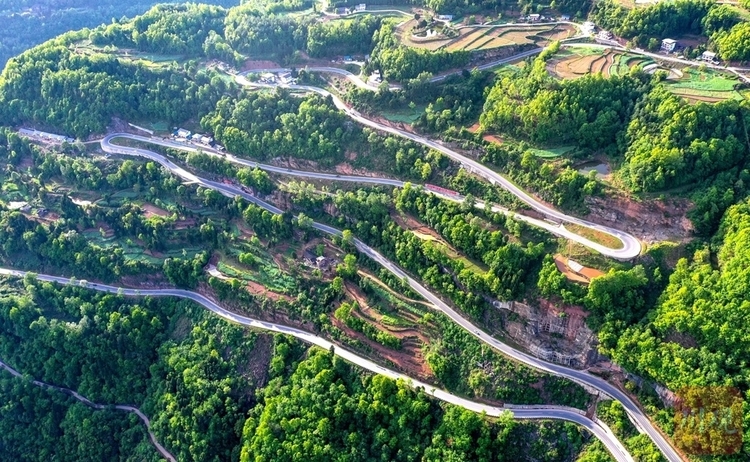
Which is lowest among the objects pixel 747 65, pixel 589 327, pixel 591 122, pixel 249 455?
pixel 249 455

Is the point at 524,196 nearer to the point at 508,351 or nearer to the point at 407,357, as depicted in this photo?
the point at 508,351

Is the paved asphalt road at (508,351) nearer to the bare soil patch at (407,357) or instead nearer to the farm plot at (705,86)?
the bare soil patch at (407,357)

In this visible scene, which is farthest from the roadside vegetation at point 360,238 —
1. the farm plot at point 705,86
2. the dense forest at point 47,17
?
the dense forest at point 47,17

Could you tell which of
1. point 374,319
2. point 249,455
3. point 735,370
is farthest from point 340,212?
point 735,370

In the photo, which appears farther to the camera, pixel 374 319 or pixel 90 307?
pixel 90 307

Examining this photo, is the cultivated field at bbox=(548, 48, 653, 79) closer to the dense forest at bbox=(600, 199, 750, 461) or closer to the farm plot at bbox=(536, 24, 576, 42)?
the farm plot at bbox=(536, 24, 576, 42)

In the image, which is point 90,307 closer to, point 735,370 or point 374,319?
point 374,319

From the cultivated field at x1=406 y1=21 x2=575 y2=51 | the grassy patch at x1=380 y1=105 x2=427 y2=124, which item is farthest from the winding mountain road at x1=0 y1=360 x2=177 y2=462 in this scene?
the cultivated field at x1=406 y1=21 x2=575 y2=51
